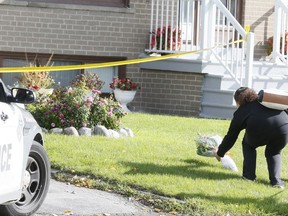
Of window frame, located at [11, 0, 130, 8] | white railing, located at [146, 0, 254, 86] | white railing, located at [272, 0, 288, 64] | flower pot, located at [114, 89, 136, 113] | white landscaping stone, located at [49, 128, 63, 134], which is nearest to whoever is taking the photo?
white landscaping stone, located at [49, 128, 63, 134]

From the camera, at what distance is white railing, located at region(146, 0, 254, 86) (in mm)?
16422

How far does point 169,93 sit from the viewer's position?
17.5 m

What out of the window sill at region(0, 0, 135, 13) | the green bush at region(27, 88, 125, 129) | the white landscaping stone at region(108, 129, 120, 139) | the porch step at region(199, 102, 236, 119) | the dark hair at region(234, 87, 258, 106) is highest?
the window sill at region(0, 0, 135, 13)

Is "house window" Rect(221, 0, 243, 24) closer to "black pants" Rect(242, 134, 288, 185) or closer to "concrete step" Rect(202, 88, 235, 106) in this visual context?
"concrete step" Rect(202, 88, 235, 106)

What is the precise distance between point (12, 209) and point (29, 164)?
45cm

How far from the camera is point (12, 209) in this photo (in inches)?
306

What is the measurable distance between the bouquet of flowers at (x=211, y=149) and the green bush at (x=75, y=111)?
2255mm

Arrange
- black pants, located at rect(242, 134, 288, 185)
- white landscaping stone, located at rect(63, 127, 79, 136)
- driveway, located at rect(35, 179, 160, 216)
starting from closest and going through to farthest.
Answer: driveway, located at rect(35, 179, 160, 216) → black pants, located at rect(242, 134, 288, 185) → white landscaping stone, located at rect(63, 127, 79, 136)

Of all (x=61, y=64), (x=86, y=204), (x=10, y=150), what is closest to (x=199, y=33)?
(x=61, y=64)

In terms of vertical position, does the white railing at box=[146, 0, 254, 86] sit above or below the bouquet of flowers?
above

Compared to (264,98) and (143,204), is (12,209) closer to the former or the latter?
(143,204)

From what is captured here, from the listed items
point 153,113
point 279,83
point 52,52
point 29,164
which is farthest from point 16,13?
point 29,164

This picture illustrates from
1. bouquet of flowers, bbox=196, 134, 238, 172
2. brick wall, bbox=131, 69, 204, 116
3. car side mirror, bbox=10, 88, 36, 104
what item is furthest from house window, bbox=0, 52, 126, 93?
car side mirror, bbox=10, 88, 36, 104

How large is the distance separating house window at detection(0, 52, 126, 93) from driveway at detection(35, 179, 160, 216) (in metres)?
7.54
